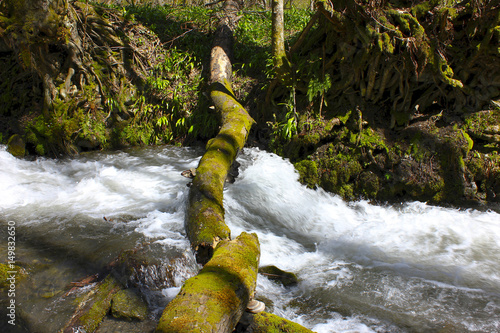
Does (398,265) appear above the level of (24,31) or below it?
below

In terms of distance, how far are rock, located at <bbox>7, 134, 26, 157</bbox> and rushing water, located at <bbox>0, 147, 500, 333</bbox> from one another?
0.18 meters

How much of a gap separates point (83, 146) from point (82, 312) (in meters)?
5.25

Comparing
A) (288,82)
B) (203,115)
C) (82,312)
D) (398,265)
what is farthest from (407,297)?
(203,115)

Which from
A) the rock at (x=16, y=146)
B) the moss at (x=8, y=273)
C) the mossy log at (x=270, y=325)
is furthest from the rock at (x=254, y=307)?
the rock at (x=16, y=146)

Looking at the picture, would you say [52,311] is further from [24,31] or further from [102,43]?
[102,43]

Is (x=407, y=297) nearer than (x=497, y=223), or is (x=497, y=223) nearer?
(x=407, y=297)

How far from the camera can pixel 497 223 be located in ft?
14.8

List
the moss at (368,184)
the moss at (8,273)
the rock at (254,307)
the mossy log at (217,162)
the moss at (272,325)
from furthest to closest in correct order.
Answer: the moss at (368,184) < the mossy log at (217,162) < the moss at (8,273) < the rock at (254,307) < the moss at (272,325)

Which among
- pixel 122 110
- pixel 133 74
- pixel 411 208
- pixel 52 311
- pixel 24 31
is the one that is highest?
pixel 24 31

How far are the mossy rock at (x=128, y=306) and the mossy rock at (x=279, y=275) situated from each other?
1.26m

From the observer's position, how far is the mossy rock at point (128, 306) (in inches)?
96.6

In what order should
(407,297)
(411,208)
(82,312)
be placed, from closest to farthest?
(82,312), (407,297), (411,208)

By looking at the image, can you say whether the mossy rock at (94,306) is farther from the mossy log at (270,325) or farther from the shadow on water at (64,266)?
the mossy log at (270,325)

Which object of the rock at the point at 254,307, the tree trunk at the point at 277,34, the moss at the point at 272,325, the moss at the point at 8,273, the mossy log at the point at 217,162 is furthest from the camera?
the tree trunk at the point at 277,34
